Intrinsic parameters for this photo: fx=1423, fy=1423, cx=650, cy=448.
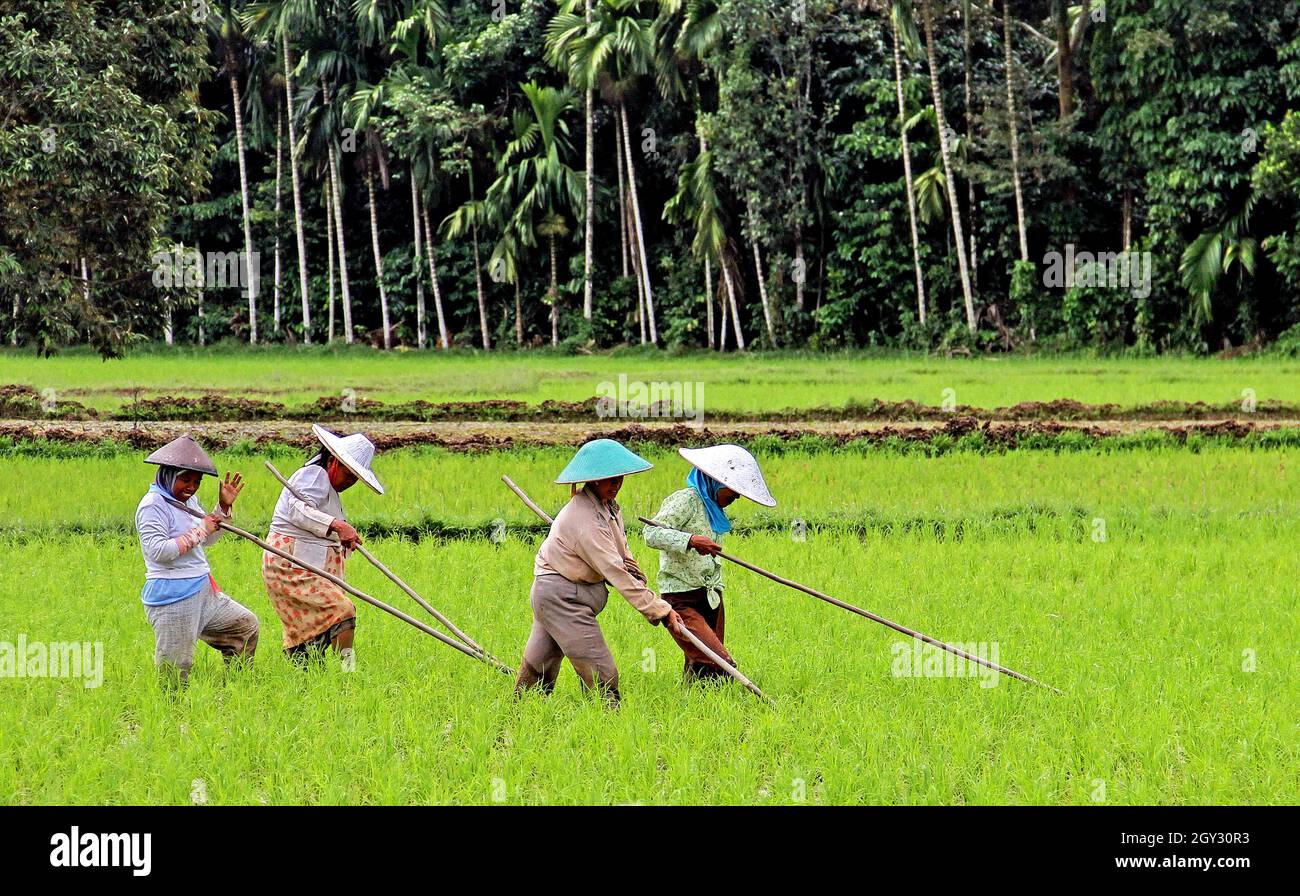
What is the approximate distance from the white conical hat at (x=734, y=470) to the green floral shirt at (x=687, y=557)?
0.15 metres

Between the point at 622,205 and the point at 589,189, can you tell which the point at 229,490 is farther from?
the point at 622,205

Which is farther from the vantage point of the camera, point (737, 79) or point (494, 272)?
point (494, 272)

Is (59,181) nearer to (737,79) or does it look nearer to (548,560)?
(548,560)

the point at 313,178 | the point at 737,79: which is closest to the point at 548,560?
the point at 737,79

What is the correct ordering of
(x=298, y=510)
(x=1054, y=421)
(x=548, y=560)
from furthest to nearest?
(x=1054, y=421) → (x=298, y=510) → (x=548, y=560)

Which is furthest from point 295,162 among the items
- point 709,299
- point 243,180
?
point 709,299

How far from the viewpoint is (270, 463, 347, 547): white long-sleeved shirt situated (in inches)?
249

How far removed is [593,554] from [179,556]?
5.69 feet

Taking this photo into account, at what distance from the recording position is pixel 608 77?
29.2m

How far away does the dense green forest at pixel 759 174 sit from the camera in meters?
26.0

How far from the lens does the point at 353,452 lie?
21.1 feet

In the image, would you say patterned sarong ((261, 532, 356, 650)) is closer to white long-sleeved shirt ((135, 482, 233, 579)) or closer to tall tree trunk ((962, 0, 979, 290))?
white long-sleeved shirt ((135, 482, 233, 579))
